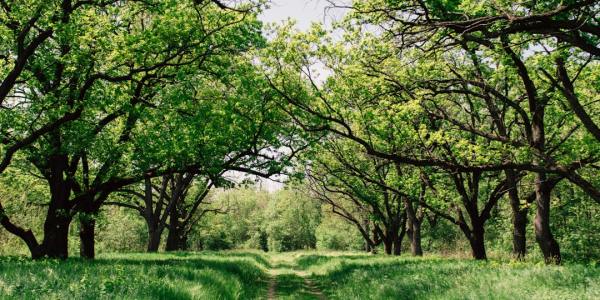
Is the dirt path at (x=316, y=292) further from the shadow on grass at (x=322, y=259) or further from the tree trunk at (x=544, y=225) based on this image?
the shadow on grass at (x=322, y=259)

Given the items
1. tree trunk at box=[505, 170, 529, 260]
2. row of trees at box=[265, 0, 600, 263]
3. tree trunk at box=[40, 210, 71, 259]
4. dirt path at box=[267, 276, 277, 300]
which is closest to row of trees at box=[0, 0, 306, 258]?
tree trunk at box=[40, 210, 71, 259]

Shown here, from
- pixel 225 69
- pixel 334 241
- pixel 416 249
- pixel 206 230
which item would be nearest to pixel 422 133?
pixel 225 69

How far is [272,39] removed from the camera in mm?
16547

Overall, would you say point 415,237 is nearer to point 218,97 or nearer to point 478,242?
point 478,242

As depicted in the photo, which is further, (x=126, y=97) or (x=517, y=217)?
(x=517, y=217)

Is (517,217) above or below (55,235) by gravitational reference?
above

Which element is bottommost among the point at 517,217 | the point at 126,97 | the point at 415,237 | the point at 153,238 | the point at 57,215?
the point at 415,237

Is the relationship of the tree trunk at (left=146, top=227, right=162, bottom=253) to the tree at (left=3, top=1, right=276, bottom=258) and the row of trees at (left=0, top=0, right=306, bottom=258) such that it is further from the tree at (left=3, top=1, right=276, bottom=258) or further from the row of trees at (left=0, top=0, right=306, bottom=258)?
the tree at (left=3, top=1, right=276, bottom=258)

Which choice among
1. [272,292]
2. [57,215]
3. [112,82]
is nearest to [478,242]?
[272,292]

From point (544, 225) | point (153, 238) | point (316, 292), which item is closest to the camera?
point (544, 225)

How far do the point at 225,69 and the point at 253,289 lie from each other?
862 centimetres

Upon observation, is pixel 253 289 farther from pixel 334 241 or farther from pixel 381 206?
pixel 334 241

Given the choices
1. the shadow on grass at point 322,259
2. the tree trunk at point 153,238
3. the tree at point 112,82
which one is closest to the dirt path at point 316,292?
the tree at point 112,82

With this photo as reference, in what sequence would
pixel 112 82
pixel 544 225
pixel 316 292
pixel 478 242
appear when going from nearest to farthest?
pixel 112 82, pixel 544 225, pixel 316 292, pixel 478 242
